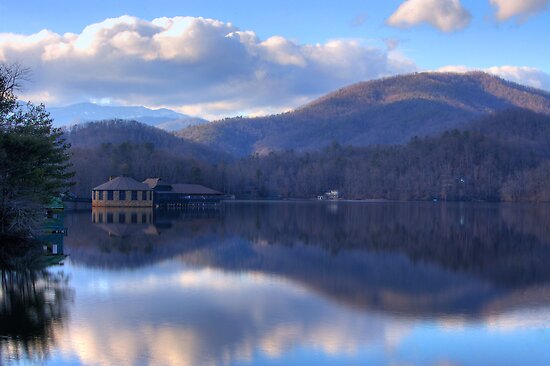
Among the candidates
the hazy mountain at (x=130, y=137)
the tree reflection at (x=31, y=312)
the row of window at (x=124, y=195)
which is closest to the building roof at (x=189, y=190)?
the row of window at (x=124, y=195)

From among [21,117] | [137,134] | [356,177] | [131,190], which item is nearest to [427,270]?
[21,117]

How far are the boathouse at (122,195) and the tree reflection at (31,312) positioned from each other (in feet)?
158

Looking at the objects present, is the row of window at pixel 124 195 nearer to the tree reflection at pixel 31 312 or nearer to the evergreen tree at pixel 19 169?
the evergreen tree at pixel 19 169

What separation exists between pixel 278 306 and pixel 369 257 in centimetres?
1030

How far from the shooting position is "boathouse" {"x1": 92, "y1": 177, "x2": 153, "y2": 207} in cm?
6588

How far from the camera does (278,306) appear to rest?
14641 mm

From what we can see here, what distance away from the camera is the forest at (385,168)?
97.8 m

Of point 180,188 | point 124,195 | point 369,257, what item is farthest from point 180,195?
point 369,257

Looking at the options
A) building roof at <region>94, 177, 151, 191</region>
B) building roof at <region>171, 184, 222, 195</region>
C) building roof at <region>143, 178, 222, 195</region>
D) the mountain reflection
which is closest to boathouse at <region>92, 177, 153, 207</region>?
building roof at <region>94, 177, 151, 191</region>

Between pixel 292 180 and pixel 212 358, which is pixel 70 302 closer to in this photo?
pixel 212 358

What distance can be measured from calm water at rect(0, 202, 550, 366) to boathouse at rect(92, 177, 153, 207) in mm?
38733

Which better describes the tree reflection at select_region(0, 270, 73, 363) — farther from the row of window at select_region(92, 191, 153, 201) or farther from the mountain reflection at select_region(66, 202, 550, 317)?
the row of window at select_region(92, 191, 153, 201)

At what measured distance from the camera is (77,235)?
30719 mm

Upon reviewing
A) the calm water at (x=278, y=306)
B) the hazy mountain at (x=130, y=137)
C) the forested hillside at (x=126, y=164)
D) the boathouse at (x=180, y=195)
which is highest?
the hazy mountain at (x=130, y=137)
